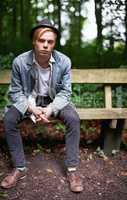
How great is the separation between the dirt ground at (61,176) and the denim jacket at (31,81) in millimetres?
731

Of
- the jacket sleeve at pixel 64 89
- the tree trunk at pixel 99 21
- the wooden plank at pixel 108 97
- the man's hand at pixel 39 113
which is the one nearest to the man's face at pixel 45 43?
the jacket sleeve at pixel 64 89

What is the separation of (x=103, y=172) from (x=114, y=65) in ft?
13.6

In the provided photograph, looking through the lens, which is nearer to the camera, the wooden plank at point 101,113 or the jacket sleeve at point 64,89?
the jacket sleeve at point 64,89

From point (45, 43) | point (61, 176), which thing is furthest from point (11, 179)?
point (45, 43)

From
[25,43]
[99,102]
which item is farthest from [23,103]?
[25,43]

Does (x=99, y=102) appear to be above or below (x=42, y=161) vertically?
above

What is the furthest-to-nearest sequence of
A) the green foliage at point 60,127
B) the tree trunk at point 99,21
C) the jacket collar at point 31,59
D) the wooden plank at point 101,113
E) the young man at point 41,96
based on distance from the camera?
the tree trunk at point 99,21, the green foliage at point 60,127, the wooden plank at point 101,113, the jacket collar at point 31,59, the young man at point 41,96

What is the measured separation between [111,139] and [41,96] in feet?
3.79

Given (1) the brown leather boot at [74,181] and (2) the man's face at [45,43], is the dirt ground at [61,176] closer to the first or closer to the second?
(1) the brown leather boot at [74,181]

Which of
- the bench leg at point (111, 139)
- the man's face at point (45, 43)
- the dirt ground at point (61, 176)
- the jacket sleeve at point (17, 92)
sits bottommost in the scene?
the dirt ground at point (61, 176)

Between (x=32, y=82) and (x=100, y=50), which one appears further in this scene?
(x=100, y=50)

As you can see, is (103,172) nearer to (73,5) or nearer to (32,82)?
(32,82)

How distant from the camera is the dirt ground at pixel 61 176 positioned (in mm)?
4645

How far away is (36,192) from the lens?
4.67m
